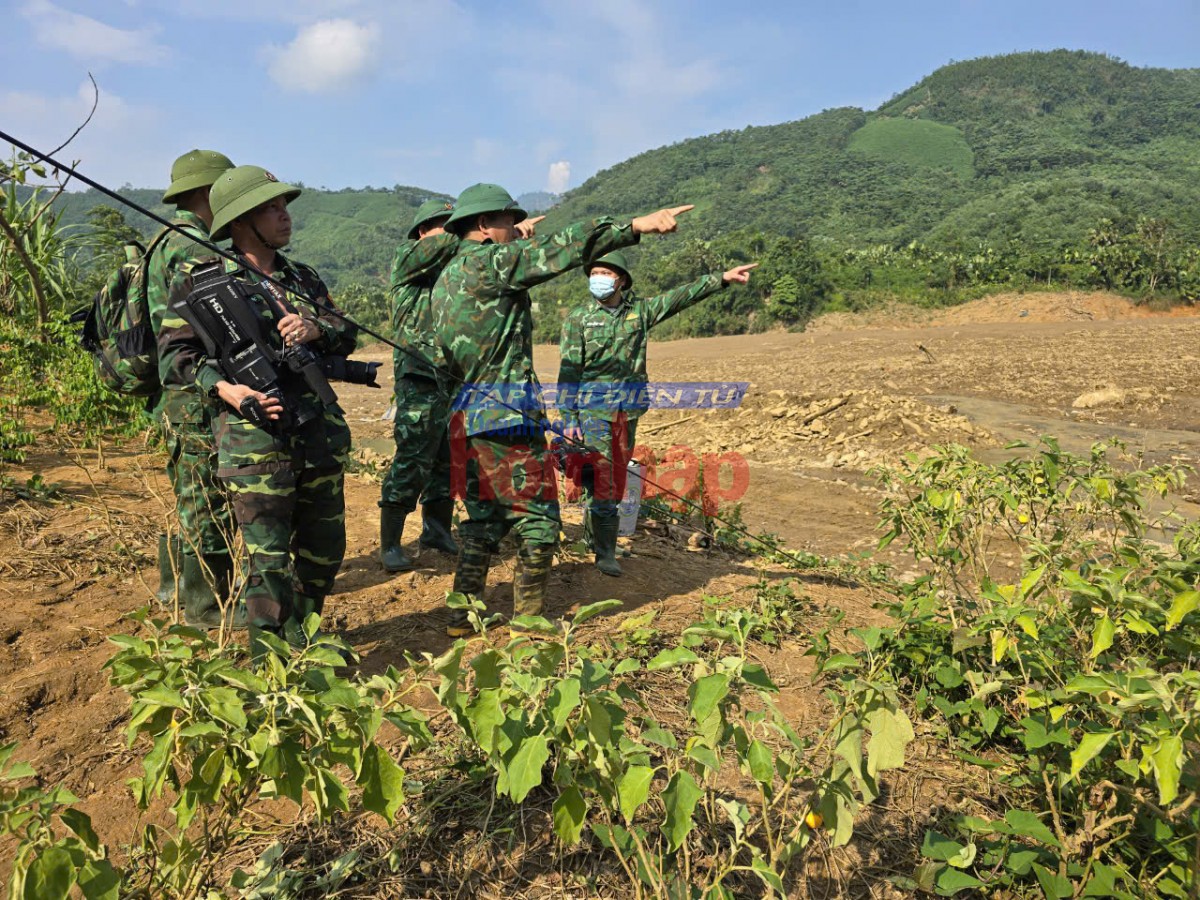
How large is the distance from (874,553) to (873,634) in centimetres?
415

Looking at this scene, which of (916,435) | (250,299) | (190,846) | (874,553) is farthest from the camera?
(916,435)

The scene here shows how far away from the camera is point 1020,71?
111750 mm

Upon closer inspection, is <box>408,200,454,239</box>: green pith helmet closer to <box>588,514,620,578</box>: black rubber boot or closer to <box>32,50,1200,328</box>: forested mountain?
<box>588,514,620,578</box>: black rubber boot

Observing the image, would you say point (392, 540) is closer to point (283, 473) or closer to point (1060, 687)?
point (283, 473)

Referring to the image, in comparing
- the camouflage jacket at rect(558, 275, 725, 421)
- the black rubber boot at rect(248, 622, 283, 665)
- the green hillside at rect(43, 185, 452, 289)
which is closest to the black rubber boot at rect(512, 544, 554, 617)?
the black rubber boot at rect(248, 622, 283, 665)

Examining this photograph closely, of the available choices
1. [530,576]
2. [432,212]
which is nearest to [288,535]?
[530,576]

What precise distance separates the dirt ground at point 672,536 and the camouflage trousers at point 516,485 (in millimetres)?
569

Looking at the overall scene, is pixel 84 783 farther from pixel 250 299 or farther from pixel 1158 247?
pixel 1158 247

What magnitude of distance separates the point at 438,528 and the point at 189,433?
1.70m

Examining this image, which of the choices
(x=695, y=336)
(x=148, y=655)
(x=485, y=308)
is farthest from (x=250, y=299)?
(x=695, y=336)

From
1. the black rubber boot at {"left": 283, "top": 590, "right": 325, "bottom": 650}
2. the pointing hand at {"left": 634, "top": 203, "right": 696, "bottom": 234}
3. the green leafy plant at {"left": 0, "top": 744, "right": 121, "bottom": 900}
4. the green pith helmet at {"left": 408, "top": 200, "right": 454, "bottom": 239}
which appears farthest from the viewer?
the green pith helmet at {"left": 408, "top": 200, "right": 454, "bottom": 239}

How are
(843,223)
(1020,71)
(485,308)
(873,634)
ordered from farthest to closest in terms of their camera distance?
(1020,71) → (843,223) → (485,308) → (873,634)

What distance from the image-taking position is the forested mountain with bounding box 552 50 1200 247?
55531mm

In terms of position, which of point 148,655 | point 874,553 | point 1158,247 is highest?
point 1158,247
